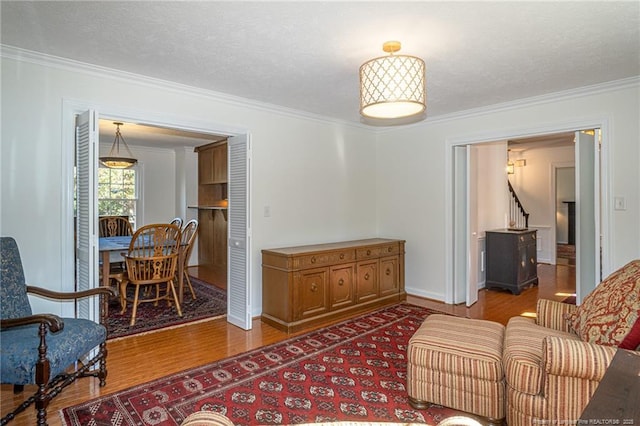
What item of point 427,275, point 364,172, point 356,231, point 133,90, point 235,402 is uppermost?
point 133,90

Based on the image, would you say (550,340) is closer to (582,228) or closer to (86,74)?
(582,228)

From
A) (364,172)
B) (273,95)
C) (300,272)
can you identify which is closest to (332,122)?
(364,172)

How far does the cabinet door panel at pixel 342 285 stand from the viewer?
13.1 feet

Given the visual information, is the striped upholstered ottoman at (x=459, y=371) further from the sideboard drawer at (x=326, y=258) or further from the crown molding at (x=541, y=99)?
the crown molding at (x=541, y=99)

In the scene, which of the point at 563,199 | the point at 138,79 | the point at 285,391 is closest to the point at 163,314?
the point at 285,391

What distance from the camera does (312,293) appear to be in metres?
3.81

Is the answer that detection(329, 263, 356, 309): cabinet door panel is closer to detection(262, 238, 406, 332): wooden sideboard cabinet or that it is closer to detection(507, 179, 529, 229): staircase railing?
detection(262, 238, 406, 332): wooden sideboard cabinet

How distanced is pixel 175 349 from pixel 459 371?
2.38 metres

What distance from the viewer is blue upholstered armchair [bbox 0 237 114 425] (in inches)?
76.3

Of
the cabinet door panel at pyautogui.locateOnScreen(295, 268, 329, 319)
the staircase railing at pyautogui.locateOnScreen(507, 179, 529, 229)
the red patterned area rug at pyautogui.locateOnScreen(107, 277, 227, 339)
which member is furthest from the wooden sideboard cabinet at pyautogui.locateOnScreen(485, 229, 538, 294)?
the red patterned area rug at pyautogui.locateOnScreen(107, 277, 227, 339)

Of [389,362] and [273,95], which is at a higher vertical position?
[273,95]

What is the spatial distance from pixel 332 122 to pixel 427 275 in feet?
7.88

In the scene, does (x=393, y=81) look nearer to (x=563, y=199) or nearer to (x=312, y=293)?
(x=312, y=293)

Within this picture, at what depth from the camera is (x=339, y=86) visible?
3.45 meters
